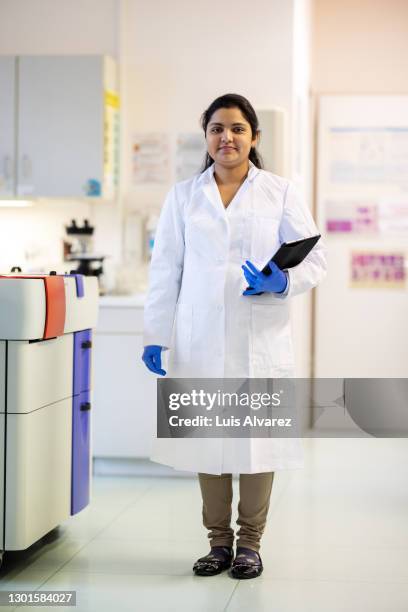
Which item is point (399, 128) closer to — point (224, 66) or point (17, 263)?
point (224, 66)

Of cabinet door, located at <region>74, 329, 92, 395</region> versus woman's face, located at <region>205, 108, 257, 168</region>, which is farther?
cabinet door, located at <region>74, 329, 92, 395</region>

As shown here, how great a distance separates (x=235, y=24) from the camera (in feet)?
15.8

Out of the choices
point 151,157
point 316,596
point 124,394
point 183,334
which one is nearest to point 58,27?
point 151,157

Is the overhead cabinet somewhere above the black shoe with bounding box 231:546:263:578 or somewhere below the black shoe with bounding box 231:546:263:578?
above

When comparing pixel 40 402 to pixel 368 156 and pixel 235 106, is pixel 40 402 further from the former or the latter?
pixel 368 156

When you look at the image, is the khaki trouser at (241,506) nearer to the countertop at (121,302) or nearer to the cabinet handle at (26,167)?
the countertop at (121,302)

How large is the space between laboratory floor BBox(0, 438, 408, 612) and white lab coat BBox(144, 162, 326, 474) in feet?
1.15

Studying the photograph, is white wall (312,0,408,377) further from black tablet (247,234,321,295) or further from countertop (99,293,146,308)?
black tablet (247,234,321,295)

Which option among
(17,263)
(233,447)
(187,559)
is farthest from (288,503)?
(17,263)

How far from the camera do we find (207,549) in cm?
318

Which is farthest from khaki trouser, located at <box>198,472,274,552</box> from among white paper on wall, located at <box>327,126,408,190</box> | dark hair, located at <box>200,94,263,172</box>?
white paper on wall, located at <box>327,126,408,190</box>

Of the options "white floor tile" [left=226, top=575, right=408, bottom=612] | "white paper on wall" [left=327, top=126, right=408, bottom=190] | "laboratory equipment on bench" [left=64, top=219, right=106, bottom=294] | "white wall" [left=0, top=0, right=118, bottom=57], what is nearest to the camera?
"white floor tile" [left=226, top=575, right=408, bottom=612]

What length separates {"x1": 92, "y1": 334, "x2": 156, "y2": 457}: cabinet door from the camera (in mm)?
4344

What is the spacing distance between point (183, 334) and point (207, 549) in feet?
2.60
